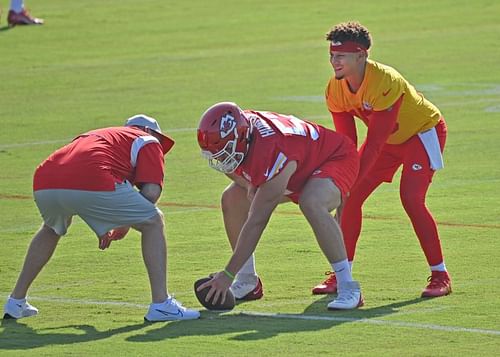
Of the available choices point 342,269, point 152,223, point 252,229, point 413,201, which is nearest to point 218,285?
point 252,229

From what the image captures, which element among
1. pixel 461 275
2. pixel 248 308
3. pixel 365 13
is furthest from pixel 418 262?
pixel 365 13

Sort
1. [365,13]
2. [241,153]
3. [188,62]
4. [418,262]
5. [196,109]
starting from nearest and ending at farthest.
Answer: [241,153] < [418,262] < [196,109] < [188,62] < [365,13]

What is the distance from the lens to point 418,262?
12.6m

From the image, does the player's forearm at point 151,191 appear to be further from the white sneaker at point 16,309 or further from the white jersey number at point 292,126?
the white sneaker at point 16,309

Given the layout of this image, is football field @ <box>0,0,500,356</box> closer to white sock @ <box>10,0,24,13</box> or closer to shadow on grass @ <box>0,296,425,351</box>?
shadow on grass @ <box>0,296,425,351</box>

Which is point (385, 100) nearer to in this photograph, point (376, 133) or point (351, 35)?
point (376, 133)

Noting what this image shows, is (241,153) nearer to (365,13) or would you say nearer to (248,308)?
(248,308)

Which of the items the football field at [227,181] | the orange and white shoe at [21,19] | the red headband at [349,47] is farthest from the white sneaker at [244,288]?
the orange and white shoe at [21,19]

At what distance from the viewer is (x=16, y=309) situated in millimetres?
10578

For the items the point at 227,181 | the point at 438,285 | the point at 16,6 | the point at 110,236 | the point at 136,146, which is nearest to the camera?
the point at 136,146

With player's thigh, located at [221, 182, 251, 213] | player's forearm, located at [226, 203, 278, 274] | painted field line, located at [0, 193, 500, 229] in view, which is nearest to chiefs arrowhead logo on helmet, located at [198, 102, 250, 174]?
player's forearm, located at [226, 203, 278, 274]

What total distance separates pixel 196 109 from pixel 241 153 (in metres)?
13.2

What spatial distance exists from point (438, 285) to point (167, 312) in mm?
2085

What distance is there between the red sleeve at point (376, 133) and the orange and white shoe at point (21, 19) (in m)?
23.2
